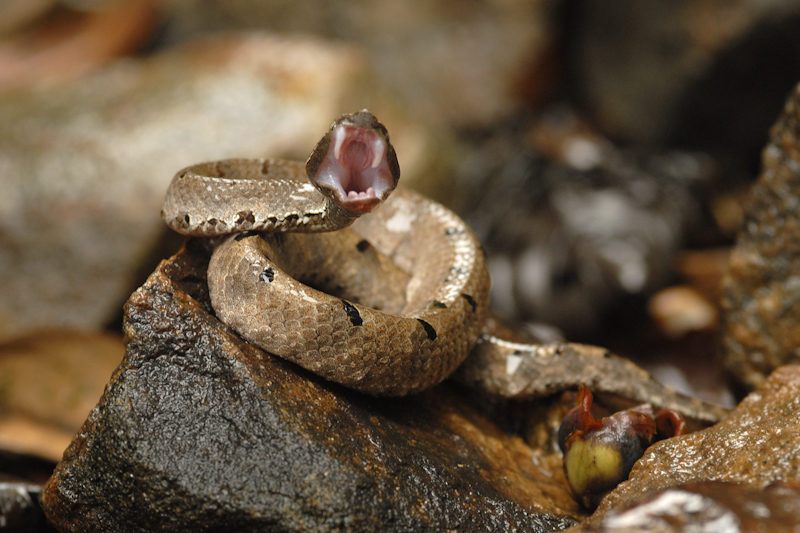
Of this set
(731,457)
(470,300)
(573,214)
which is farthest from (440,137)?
(731,457)

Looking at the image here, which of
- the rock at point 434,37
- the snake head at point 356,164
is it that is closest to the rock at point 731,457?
the snake head at point 356,164

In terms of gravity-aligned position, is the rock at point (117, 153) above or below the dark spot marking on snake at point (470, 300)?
below

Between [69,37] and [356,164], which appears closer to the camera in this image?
[356,164]

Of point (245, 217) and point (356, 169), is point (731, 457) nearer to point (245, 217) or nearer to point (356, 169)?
point (356, 169)

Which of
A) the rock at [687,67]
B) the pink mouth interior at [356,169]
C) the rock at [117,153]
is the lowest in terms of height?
the rock at [117,153]

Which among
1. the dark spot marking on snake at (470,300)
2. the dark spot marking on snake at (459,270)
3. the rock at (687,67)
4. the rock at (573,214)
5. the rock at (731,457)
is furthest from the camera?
the rock at (687,67)

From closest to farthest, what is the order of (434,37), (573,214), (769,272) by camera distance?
1. (769,272)
2. (573,214)
3. (434,37)

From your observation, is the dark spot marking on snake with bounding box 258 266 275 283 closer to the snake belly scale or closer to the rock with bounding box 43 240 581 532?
the snake belly scale

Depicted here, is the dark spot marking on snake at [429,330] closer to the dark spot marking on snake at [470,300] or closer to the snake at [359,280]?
the snake at [359,280]
